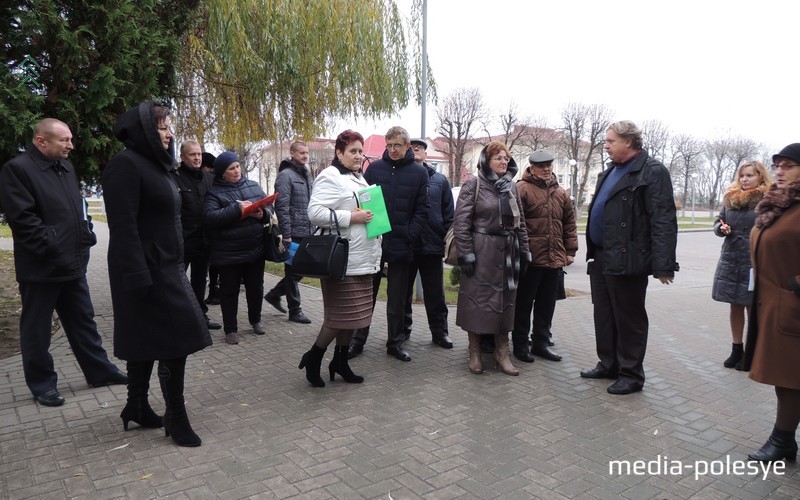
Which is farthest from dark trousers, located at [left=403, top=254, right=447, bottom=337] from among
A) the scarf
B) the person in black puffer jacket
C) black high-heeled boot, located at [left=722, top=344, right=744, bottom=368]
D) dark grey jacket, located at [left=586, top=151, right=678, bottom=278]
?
the scarf

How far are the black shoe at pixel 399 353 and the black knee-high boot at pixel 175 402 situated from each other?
240 cm

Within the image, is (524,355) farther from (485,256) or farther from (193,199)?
(193,199)

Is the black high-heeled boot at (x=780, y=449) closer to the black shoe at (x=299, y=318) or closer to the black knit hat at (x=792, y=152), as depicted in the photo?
the black knit hat at (x=792, y=152)

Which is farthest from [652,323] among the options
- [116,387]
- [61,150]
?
[61,150]

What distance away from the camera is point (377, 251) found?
15.1 ft

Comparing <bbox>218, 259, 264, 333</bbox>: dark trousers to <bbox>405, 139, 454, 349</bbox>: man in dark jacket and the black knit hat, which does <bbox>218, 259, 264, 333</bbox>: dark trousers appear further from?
the black knit hat

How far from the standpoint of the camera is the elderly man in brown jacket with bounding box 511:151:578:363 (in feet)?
18.4

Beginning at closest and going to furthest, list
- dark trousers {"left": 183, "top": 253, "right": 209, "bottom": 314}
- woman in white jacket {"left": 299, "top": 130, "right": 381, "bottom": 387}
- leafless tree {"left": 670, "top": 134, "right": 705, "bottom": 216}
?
woman in white jacket {"left": 299, "top": 130, "right": 381, "bottom": 387} < dark trousers {"left": 183, "top": 253, "right": 209, "bottom": 314} < leafless tree {"left": 670, "top": 134, "right": 705, "bottom": 216}

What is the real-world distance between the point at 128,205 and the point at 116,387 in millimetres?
2133

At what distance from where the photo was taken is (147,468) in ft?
10.6

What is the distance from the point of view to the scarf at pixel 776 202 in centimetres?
339

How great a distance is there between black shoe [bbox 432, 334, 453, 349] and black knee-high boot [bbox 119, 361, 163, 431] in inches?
123

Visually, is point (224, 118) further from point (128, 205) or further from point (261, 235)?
point (128, 205)

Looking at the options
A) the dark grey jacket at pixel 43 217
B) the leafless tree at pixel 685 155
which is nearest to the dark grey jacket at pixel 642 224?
the dark grey jacket at pixel 43 217
